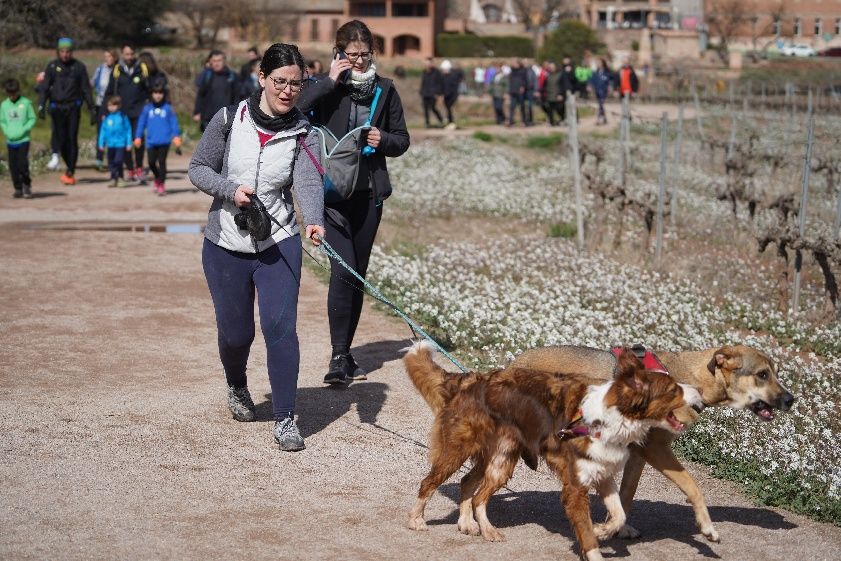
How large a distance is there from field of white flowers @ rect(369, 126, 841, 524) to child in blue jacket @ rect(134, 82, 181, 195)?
3818mm

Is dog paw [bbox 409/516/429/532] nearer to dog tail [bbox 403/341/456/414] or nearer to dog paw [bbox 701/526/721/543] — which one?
dog tail [bbox 403/341/456/414]

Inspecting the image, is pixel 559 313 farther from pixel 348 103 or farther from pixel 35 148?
pixel 35 148

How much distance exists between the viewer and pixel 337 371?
929cm

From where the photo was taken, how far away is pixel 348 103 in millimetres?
8797

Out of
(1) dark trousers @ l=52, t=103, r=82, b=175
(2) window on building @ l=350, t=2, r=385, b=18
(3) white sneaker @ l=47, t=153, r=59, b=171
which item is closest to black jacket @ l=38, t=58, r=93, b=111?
(1) dark trousers @ l=52, t=103, r=82, b=175

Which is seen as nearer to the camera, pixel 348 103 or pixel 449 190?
pixel 348 103

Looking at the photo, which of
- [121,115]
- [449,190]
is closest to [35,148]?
[121,115]

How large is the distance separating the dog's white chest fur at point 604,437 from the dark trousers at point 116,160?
53.9 feet

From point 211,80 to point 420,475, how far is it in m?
13.6

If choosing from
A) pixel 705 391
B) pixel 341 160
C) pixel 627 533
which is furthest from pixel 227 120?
pixel 627 533

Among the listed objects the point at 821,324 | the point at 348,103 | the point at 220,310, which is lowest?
the point at 821,324

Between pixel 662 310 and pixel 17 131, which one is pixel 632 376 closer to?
pixel 662 310

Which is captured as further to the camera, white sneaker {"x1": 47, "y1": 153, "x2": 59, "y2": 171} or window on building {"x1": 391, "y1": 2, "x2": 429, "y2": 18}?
window on building {"x1": 391, "y1": 2, "x2": 429, "y2": 18}

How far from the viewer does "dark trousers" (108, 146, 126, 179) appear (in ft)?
68.9
